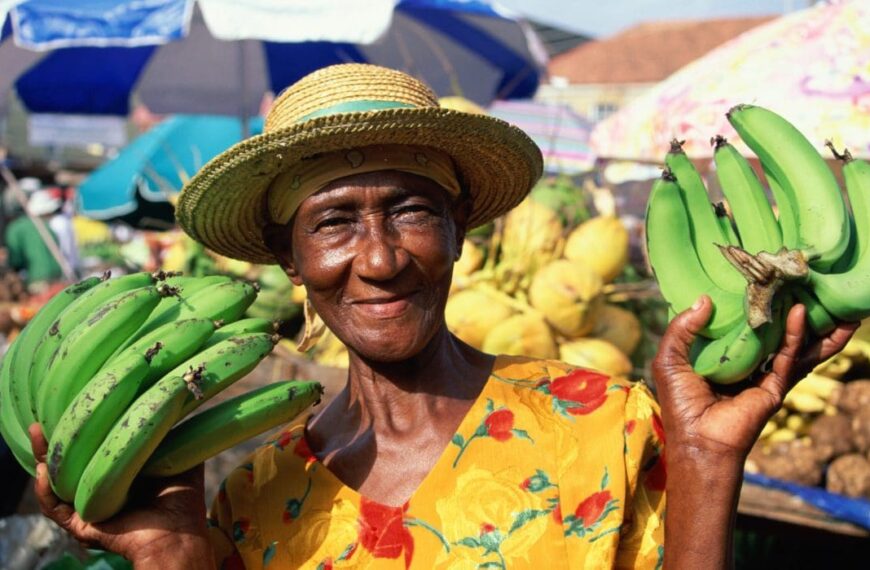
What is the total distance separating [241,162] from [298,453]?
26.8 inches

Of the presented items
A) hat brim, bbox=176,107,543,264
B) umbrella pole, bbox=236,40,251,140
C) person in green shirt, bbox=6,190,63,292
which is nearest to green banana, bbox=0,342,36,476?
hat brim, bbox=176,107,543,264

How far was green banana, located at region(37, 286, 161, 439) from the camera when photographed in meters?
1.72

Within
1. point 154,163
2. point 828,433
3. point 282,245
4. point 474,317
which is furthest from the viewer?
point 154,163

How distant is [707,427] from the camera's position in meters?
1.63

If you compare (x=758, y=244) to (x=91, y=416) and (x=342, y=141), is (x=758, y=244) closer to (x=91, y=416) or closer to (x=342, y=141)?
(x=342, y=141)

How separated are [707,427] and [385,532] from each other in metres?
0.69

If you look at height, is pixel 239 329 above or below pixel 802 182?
below

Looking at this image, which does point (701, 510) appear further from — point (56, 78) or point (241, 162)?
point (56, 78)

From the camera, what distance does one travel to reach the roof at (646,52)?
33.7m

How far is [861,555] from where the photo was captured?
456 cm

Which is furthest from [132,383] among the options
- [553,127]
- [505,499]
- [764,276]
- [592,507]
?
[553,127]

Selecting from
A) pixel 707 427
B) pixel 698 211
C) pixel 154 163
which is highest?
pixel 698 211

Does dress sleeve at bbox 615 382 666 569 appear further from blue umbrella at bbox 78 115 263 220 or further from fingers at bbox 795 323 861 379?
blue umbrella at bbox 78 115 263 220

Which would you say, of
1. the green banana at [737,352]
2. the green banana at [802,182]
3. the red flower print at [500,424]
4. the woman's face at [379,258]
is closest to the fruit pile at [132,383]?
the woman's face at [379,258]
